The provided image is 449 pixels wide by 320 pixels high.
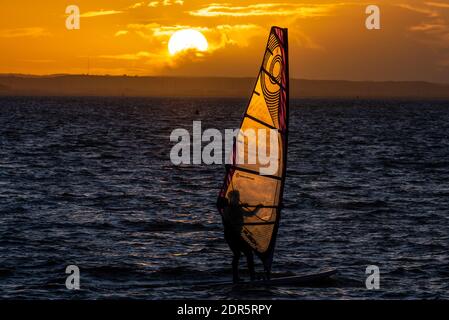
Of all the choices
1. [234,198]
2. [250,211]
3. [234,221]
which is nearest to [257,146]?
[234,198]

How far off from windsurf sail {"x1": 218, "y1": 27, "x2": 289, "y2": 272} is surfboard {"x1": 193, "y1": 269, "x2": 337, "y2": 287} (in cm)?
70

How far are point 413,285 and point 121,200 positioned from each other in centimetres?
1703

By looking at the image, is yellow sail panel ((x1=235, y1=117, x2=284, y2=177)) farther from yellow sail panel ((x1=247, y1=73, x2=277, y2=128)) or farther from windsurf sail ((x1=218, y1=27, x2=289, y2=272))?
yellow sail panel ((x1=247, y1=73, x2=277, y2=128))

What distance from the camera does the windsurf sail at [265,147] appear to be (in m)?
16.1

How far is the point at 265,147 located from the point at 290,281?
10.6 feet

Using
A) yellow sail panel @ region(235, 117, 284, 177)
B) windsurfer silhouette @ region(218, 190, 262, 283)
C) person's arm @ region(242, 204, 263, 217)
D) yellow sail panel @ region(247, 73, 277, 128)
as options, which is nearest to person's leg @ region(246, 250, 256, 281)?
windsurfer silhouette @ region(218, 190, 262, 283)

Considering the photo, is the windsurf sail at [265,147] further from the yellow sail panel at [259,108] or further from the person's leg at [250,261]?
the person's leg at [250,261]

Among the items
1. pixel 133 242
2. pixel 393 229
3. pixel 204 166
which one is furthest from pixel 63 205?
pixel 204 166

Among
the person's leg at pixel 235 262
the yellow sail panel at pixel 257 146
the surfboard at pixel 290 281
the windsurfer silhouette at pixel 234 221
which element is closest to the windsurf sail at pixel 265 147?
the yellow sail panel at pixel 257 146

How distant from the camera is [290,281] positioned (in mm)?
17500

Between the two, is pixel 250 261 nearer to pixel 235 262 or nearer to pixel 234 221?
pixel 235 262

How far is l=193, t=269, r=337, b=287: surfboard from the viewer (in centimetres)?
1700

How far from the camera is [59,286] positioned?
17250mm

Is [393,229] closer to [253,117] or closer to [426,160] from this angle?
[253,117]
